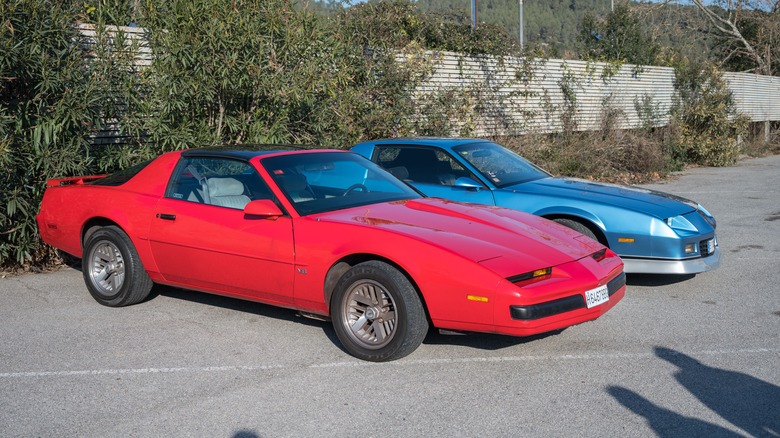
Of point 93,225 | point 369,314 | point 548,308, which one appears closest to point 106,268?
point 93,225

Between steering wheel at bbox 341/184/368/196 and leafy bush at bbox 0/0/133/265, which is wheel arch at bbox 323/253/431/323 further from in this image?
leafy bush at bbox 0/0/133/265

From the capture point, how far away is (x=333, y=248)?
17.6ft

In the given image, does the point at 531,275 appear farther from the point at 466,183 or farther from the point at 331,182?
the point at 466,183

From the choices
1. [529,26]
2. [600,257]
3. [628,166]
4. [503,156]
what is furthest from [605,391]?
[529,26]

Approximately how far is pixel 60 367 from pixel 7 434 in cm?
111

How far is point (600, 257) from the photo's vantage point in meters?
5.68

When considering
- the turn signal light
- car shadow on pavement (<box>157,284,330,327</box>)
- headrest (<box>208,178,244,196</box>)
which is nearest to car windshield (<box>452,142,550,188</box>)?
car shadow on pavement (<box>157,284,330,327</box>)

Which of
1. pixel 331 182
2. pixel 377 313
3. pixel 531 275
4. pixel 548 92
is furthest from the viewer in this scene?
pixel 548 92

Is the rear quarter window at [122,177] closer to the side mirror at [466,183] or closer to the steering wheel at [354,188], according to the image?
the steering wheel at [354,188]

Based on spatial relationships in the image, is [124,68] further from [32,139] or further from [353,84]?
[353,84]

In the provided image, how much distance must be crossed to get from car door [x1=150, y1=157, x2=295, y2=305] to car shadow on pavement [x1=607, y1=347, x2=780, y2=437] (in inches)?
99.4

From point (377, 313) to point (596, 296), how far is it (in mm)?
1474

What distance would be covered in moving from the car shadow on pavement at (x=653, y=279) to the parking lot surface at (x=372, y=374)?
0.36 m

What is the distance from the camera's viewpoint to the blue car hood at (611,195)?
288 inches
